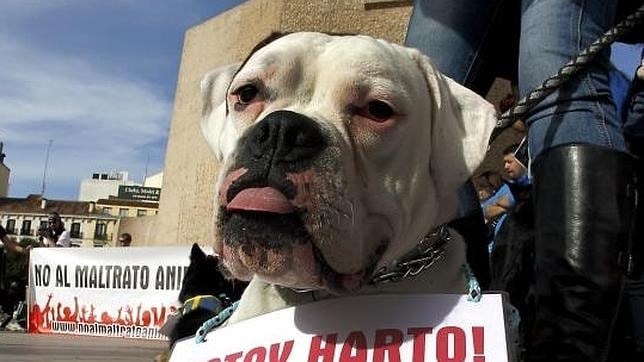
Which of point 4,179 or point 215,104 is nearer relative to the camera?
point 215,104

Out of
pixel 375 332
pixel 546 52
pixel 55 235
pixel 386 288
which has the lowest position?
pixel 375 332

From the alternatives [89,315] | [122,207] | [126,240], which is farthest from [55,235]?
[122,207]

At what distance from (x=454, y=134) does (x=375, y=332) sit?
0.48 m

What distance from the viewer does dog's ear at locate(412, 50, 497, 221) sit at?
1.67 meters

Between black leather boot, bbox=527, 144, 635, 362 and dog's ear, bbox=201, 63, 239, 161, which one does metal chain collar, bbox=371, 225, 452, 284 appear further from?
dog's ear, bbox=201, 63, 239, 161

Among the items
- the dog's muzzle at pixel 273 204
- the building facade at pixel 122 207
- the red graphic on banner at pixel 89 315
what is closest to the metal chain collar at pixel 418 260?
the dog's muzzle at pixel 273 204

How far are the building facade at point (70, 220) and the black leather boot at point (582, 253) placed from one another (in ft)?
253

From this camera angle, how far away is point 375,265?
1.49 meters

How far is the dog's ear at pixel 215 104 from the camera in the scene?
6.11 feet

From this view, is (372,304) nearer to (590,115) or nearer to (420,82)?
(420,82)

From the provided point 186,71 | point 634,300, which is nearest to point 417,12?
point 634,300

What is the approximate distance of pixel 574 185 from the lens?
173 centimetres

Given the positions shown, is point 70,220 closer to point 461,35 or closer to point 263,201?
point 461,35

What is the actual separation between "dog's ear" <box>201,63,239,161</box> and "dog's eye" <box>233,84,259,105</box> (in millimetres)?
149
